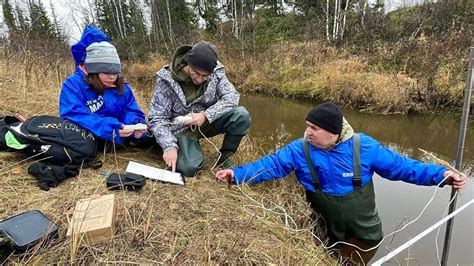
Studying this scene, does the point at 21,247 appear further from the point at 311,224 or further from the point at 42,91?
the point at 42,91

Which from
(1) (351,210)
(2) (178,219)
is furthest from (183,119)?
(1) (351,210)

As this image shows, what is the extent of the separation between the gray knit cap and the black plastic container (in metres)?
1.39

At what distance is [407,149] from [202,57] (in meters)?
4.60

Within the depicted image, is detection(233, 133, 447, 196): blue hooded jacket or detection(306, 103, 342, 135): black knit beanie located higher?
detection(306, 103, 342, 135): black knit beanie

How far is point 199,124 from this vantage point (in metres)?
3.00

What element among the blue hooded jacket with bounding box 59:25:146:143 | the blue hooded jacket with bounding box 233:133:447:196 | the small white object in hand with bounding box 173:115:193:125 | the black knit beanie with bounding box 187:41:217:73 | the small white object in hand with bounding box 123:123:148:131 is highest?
the black knit beanie with bounding box 187:41:217:73

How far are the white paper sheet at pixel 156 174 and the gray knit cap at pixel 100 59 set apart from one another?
2.91 feet

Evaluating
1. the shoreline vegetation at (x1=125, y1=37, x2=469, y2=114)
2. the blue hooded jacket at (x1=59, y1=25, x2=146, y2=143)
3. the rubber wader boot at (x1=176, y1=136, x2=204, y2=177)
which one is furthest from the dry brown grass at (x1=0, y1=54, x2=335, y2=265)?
the shoreline vegetation at (x1=125, y1=37, x2=469, y2=114)

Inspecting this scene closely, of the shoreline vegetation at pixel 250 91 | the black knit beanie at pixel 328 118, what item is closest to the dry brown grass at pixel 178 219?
the shoreline vegetation at pixel 250 91

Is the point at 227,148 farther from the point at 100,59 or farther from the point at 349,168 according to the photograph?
the point at 100,59

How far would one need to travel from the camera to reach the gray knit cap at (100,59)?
286 centimetres

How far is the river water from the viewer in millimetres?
3076

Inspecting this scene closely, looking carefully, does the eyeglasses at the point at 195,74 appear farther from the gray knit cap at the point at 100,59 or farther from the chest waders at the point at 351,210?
the chest waders at the point at 351,210

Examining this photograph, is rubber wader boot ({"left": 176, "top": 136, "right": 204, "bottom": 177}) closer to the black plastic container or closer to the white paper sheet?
the white paper sheet
